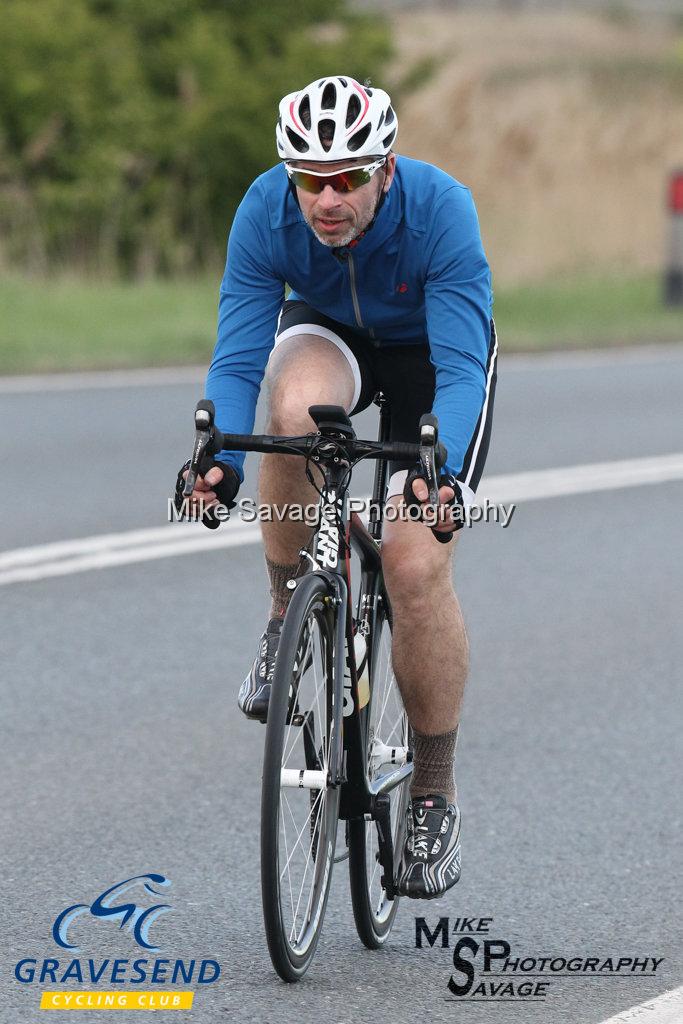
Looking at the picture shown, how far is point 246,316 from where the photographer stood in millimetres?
4496

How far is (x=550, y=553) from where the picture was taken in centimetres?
909

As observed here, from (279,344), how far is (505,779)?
187cm

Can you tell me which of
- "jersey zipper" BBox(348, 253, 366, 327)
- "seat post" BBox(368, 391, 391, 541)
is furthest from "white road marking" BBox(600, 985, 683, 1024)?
"jersey zipper" BBox(348, 253, 366, 327)

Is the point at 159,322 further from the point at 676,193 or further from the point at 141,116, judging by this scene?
the point at 141,116

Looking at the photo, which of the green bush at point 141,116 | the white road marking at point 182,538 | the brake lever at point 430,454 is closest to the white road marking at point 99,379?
the white road marking at point 182,538

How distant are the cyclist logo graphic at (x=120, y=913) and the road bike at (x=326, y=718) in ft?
1.13

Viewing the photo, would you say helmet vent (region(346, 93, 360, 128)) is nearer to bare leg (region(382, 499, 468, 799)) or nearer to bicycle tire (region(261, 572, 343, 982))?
bare leg (region(382, 499, 468, 799))

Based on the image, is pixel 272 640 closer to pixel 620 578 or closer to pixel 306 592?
pixel 306 592

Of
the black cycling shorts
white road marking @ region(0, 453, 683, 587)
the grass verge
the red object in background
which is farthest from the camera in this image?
the red object in background

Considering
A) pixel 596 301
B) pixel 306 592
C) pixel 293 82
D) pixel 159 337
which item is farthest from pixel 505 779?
pixel 293 82

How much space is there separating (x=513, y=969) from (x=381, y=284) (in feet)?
5.47

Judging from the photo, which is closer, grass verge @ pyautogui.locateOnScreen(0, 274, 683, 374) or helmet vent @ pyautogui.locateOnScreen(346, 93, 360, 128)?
helmet vent @ pyautogui.locateOnScreen(346, 93, 360, 128)

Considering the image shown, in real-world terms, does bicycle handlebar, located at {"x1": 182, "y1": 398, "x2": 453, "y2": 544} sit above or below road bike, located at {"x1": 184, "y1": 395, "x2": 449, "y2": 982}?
above

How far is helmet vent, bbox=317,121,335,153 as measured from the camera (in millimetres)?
4141
